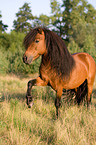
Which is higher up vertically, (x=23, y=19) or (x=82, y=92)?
(x=23, y=19)

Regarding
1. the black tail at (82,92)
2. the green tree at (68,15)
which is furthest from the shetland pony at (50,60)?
the green tree at (68,15)

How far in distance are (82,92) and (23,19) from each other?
37.6 m

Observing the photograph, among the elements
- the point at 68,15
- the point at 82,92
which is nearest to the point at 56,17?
the point at 68,15

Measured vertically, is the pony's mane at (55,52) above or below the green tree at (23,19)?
below

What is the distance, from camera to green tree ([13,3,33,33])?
38850 mm

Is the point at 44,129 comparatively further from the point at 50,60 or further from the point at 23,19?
the point at 23,19

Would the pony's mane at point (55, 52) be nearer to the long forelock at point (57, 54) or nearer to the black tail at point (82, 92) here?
the long forelock at point (57, 54)

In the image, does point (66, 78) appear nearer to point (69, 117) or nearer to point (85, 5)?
point (69, 117)

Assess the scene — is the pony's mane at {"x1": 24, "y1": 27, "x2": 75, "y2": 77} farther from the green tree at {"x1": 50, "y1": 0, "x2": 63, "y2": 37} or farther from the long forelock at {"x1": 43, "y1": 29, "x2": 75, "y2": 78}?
the green tree at {"x1": 50, "y1": 0, "x2": 63, "y2": 37}

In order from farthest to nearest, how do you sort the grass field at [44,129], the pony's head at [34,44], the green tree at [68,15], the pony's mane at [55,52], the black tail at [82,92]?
the green tree at [68,15], the black tail at [82,92], the pony's mane at [55,52], the pony's head at [34,44], the grass field at [44,129]

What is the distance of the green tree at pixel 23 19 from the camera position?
3885 centimetres

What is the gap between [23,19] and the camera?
39.5 metres

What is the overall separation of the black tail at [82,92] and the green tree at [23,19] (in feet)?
115

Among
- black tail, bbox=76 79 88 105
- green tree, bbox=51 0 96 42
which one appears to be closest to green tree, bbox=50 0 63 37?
green tree, bbox=51 0 96 42
